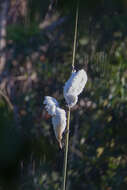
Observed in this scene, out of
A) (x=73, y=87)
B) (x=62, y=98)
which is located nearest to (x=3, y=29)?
(x=62, y=98)

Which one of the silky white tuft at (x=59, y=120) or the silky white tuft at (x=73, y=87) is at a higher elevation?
the silky white tuft at (x=73, y=87)

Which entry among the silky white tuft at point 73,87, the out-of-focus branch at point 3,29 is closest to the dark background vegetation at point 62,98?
the out-of-focus branch at point 3,29

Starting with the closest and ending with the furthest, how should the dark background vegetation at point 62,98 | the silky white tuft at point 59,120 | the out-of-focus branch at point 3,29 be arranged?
1. the silky white tuft at point 59,120
2. the dark background vegetation at point 62,98
3. the out-of-focus branch at point 3,29

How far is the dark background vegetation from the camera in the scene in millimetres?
1739

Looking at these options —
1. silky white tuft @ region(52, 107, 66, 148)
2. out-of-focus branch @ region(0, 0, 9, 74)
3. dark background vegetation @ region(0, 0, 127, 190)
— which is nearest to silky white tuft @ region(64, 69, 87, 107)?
silky white tuft @ region(52, 107, 66, 148)

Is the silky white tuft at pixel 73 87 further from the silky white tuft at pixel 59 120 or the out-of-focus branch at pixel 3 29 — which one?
the out-of-focus branch at pixel 3 29

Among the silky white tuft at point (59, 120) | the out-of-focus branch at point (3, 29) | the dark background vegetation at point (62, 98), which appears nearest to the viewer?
the silky white tuft at point (59, 120)

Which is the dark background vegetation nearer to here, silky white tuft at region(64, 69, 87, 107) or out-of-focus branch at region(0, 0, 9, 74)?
out-of-focus branch at region(0, 0, 9, 74)

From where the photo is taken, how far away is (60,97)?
196 centimetres

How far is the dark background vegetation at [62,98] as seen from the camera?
1739 mm

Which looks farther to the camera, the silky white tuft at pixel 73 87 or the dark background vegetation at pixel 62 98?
the dark background vegetation at pixel 62 98

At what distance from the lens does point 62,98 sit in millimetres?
1961

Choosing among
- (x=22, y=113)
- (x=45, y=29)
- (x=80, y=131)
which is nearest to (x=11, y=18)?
(x=45, y=29)

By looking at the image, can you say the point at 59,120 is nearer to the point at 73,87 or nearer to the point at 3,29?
the point at 73,87
